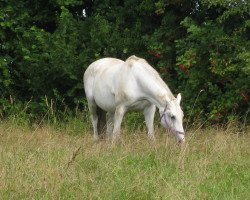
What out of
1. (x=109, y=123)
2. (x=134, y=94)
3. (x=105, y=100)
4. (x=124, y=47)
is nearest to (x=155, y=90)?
(x=134, y=94)

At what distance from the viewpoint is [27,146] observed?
8.12 metres

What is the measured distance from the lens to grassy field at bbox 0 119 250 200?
5.71 metres

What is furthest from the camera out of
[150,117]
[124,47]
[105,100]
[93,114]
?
[124,47]

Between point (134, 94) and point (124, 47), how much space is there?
15.8 feet

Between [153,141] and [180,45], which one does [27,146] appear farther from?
[180,45]

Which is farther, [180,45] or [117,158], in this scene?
[180,45]

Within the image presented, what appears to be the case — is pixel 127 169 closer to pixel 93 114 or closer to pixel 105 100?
pixel 105 100

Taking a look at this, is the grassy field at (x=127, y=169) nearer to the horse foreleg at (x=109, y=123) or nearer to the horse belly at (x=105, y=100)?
the horse belly at (x=105, y=100)

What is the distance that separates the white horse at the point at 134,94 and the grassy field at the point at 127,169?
0.50 meters

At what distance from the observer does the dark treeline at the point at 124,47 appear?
11.7 m

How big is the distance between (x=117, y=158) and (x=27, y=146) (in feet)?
4.97

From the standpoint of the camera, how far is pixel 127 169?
22.0 ft

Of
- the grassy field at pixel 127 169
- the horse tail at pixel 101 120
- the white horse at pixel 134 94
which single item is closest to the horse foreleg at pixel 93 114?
the horse tail at pixel 101 120

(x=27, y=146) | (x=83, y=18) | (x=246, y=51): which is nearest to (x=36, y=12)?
(x=83, y=18)
